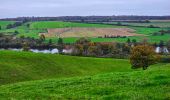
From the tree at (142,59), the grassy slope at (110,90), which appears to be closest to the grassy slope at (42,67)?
the tree at (142,59)

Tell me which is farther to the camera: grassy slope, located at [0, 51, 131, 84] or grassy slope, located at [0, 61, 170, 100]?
grassy slope, located at [0, 51, 131, 84]

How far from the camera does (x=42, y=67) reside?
7156 cm

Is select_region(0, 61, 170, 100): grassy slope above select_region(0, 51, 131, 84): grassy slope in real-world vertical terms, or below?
above

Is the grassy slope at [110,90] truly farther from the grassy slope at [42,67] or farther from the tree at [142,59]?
the tree at [142,59]

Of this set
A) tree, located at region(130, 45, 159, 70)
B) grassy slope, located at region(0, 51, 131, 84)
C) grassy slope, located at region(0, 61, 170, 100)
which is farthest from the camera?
tree, located at region(130, 45, 159, 70)

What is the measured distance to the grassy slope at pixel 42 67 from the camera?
60.2m

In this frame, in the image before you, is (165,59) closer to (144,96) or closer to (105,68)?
(105,68)

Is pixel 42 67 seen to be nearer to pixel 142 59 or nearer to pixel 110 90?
pixel 142 59

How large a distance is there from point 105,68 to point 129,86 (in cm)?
6905

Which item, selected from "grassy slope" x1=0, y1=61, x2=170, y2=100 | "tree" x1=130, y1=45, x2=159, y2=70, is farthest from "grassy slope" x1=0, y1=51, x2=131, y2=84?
"grassy slope" x1=0, y1=61, x2=170, y2=100

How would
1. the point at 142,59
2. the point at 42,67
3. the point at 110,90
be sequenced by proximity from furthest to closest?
the point at 142,59
the point at 42,67
the point at 110,90

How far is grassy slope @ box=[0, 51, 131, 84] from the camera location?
60184mm

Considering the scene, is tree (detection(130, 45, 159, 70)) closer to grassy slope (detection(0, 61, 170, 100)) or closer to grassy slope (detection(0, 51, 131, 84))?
grassy slope (detection(0, 51, 131, 84))

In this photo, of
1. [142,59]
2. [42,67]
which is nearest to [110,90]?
[42,67]
